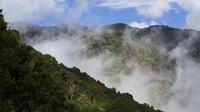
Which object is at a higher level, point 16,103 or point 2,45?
point 2,45

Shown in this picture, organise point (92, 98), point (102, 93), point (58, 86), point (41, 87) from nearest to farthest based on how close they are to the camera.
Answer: point (41, 87), point (58, 86), point (92, 98), point (102, 93)

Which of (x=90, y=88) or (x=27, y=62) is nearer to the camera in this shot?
A: (x=27, y=62)

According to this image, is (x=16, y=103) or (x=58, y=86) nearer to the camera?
(x=16, y=103)

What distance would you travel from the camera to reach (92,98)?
170750 millimetres

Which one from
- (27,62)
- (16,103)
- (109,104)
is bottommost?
(16,103)

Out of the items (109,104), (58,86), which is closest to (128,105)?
(109,104)

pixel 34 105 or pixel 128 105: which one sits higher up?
pixel 128 105

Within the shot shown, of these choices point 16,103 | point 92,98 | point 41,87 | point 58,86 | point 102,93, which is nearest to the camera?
point 16,103

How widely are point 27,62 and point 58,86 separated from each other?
5733 millimetres

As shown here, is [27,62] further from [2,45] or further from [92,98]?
[92,98]

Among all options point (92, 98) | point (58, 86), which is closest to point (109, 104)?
point (92, 98)

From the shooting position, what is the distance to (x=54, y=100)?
47062 mm

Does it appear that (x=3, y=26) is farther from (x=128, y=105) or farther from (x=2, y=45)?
(x=128, y=105)

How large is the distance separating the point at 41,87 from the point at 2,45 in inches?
204
